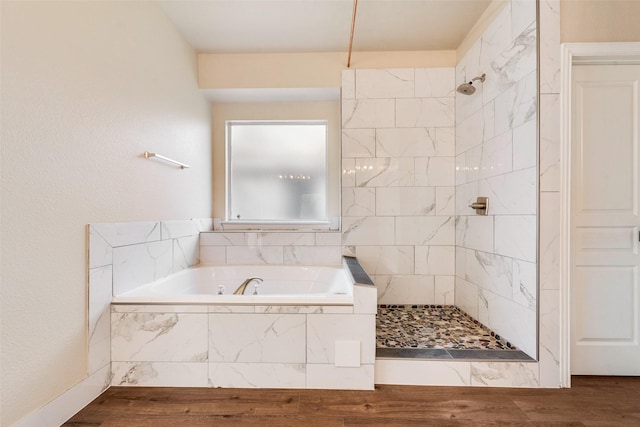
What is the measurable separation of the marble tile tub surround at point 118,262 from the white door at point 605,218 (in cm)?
255

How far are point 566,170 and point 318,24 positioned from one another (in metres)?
1.94

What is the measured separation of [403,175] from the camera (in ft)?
A: 8.41

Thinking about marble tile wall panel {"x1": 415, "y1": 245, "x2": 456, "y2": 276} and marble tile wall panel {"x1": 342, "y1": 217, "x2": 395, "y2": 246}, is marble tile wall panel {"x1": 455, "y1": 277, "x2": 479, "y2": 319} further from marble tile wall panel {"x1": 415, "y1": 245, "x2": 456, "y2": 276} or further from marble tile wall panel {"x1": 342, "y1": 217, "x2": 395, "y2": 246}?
marble tile wall panel {"x1": 342, "y1": 217, "x2": 395, "y2": 246}

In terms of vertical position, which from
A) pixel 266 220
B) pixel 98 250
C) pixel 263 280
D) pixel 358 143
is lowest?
pixel 263 280

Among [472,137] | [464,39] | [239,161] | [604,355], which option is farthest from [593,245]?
[239,161]

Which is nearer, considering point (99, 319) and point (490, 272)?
point (99, 319)

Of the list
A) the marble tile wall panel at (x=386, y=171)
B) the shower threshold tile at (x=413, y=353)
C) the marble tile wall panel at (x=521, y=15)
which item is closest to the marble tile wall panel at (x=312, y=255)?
the marble tile wall panel at (x=386, y=171)

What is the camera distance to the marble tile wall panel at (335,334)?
151 cm

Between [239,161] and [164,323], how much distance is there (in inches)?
75.8

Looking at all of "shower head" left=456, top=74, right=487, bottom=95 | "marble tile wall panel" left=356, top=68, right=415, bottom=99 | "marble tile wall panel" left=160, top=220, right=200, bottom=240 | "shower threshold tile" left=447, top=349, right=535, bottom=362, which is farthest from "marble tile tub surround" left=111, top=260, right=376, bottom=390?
"marble tile wall panel" left=356, top=68, right=415, bottom=99

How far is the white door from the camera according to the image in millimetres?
1607

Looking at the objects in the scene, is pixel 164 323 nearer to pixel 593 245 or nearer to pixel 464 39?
pixel 593 245

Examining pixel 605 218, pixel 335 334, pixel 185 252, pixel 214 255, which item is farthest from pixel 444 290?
pixel 185 252

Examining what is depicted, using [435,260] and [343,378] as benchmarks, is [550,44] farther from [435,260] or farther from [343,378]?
[343,378]
